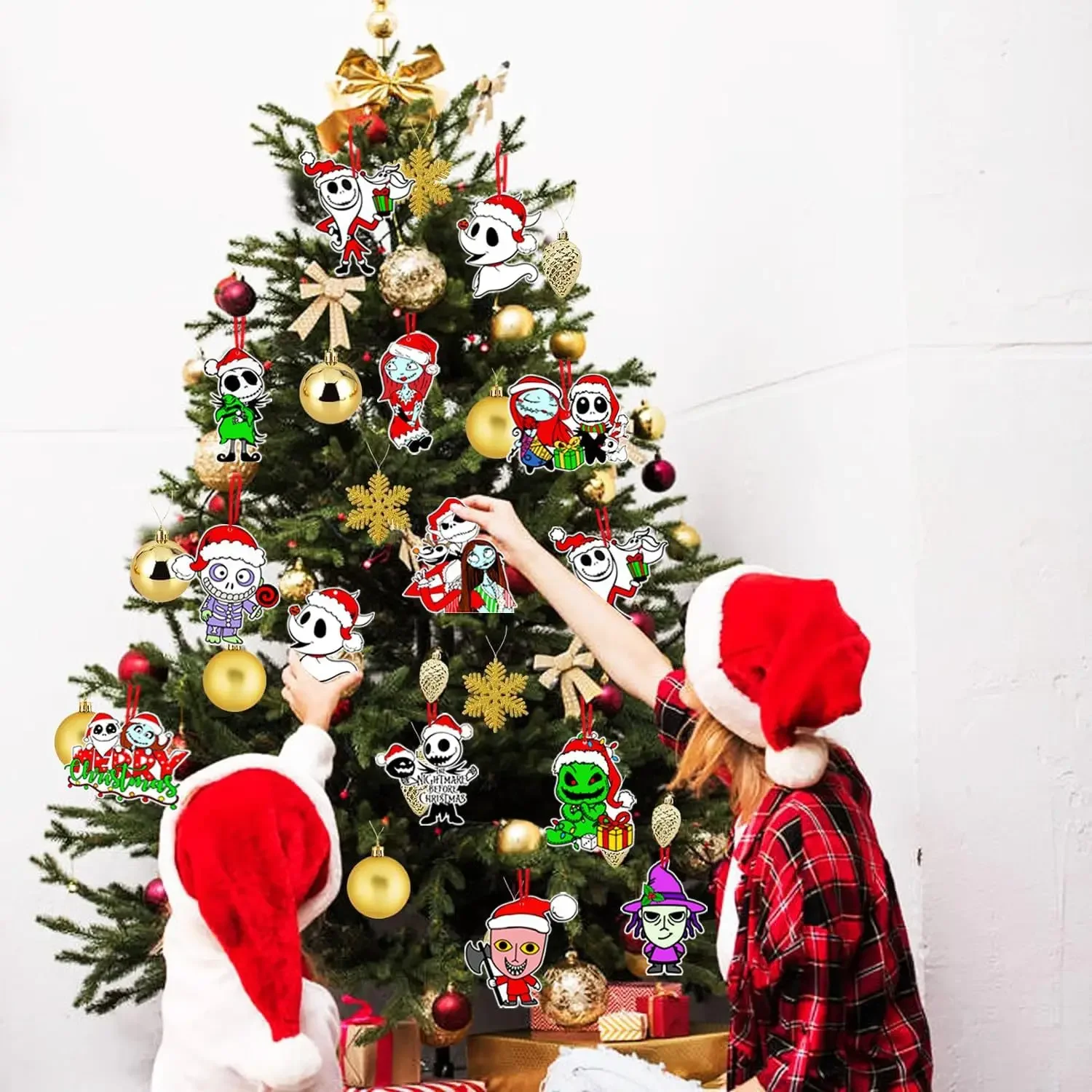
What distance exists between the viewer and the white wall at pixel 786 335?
2166 millimetres

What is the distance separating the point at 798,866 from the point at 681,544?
1048 millimetres

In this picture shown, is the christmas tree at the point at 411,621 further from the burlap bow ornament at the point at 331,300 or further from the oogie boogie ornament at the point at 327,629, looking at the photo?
the oogie boogie ornament at the point at 327,629

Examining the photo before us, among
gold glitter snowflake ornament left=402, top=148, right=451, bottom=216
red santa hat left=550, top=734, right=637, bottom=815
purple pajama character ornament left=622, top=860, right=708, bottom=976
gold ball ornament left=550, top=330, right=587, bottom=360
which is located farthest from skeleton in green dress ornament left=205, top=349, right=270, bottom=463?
purple pajama character ornament left=622, top=860, right=708, bottom=976

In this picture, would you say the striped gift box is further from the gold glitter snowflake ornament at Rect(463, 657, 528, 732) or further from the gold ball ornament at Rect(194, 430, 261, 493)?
the gold ball ornament at Rect(194, 430, 261, 493)

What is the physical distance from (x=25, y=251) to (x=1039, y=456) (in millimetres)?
2066

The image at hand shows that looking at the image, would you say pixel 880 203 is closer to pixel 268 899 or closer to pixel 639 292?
pixel 639 292

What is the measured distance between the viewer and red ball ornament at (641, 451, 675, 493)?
246 centimetres

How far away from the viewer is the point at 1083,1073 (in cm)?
218

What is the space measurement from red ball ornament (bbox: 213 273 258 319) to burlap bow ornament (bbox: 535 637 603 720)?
2.17ft

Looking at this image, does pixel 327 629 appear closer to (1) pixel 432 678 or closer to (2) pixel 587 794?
(1) pixel 432 678

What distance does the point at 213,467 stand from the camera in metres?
2.13

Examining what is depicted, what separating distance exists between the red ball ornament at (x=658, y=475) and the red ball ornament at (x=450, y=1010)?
894 millimetres

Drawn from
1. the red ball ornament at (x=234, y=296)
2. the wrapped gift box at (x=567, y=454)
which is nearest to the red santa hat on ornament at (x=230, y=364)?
the red ball ornament at (x=234, y=296)

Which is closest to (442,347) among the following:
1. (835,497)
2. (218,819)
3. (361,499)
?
(361,499)
